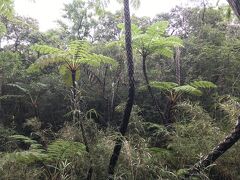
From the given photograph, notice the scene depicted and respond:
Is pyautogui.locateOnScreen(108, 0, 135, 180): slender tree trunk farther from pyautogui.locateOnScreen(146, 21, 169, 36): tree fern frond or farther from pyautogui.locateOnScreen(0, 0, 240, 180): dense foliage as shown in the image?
pyautogui.locateOnScreen(146, 21, 169, 36): tree fern frond

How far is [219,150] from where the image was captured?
519cm

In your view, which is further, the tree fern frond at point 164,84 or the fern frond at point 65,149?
the tree fern frond at point 164,84

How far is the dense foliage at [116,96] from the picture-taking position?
5711 mm

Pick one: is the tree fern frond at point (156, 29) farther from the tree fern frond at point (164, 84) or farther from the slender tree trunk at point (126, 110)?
the slender tree trunk at point (126, 110)

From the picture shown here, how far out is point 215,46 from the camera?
959 centimetres

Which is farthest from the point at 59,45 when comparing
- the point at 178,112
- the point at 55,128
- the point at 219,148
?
the point at 219,148

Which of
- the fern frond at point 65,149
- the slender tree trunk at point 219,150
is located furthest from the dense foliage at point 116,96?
the slender tree trunk at point 219,150

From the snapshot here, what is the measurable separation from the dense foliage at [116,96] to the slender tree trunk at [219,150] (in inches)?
5.1

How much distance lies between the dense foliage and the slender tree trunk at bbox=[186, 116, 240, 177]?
0.42 feet

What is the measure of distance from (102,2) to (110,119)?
13.7 ft

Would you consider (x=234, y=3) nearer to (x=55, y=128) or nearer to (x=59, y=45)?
(x=55, y=128)

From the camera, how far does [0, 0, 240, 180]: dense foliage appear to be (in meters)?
5.71

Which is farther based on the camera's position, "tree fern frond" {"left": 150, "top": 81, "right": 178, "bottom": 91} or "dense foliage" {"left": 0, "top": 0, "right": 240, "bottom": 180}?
"tree fern frond" {"left": 150, "top": 81, "right": 178, "bottom": 91}

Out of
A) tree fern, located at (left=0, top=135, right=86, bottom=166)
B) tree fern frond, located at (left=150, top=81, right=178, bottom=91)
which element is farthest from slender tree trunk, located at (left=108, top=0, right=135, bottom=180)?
tree fern frond, located at (left=150, top=81, right=178, bottom=91)
